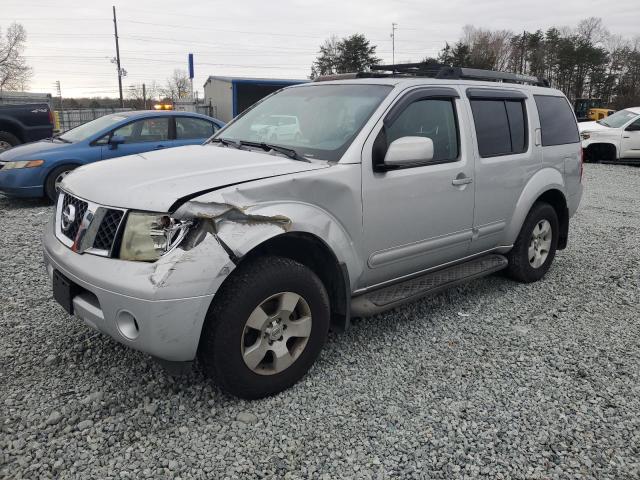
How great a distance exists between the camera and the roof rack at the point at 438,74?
4034 mm

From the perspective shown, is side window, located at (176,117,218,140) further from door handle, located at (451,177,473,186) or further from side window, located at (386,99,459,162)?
door handle, located at (451,177,473,186)

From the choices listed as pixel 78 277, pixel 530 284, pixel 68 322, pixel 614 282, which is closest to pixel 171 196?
pixel 78 277

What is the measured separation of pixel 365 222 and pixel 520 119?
2159mm

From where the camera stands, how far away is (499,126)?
13.8 ft

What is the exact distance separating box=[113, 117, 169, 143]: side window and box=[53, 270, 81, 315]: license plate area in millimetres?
5816

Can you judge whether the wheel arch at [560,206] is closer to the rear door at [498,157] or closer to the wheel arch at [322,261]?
the rear door at [498,157]

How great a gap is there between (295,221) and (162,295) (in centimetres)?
80

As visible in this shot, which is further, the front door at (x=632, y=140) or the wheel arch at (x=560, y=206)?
the front door at (x=632, y=140)

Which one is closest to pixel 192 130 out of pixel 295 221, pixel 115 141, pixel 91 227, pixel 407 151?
pixel 115 141

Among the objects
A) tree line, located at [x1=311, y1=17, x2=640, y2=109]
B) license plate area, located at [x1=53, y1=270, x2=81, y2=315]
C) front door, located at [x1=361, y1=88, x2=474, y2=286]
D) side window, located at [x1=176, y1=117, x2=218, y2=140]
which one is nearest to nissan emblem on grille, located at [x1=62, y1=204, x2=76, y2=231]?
license plate area, located at [x1=53, y1=270, x2=81, y2=315]

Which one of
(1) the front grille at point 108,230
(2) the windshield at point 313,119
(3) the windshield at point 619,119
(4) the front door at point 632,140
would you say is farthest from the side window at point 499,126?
(3) the windshield at point 619,119

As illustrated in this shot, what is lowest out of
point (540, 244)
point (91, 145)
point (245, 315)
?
point (540, 244)

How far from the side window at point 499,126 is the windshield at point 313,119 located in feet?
3.16

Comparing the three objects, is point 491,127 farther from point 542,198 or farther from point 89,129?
point 89,129
